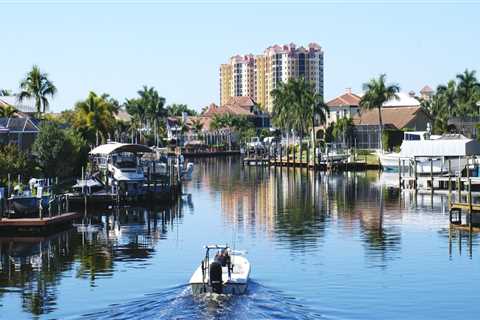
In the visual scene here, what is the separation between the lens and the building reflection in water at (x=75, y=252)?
44125 millimetres

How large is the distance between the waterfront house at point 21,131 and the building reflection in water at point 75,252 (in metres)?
25.8

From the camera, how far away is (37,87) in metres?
113

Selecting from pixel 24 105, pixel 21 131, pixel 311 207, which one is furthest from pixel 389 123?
pixel 311 207

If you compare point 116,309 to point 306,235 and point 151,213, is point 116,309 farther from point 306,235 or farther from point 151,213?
point 151,213

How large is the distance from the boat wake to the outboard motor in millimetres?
303

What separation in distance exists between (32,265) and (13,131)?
47804mm

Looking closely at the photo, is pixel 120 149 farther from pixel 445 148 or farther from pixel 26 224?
pixel 445 148

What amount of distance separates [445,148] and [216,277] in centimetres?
6062

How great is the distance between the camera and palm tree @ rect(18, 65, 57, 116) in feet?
367

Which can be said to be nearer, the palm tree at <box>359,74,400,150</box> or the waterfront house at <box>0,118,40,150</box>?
the waterfront house at <box>0,118,40,150</box>

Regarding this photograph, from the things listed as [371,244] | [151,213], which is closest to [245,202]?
[151,213]

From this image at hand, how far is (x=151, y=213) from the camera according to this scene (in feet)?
251

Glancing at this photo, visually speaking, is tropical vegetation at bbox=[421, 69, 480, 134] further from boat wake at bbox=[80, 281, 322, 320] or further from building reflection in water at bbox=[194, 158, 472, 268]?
boat wake at bbox=[80, 281, 322, 320]

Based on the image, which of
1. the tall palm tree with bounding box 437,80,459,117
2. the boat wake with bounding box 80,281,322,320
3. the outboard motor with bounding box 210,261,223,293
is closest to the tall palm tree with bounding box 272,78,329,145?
the tall palm tree with bounding box 437,80,459,117
